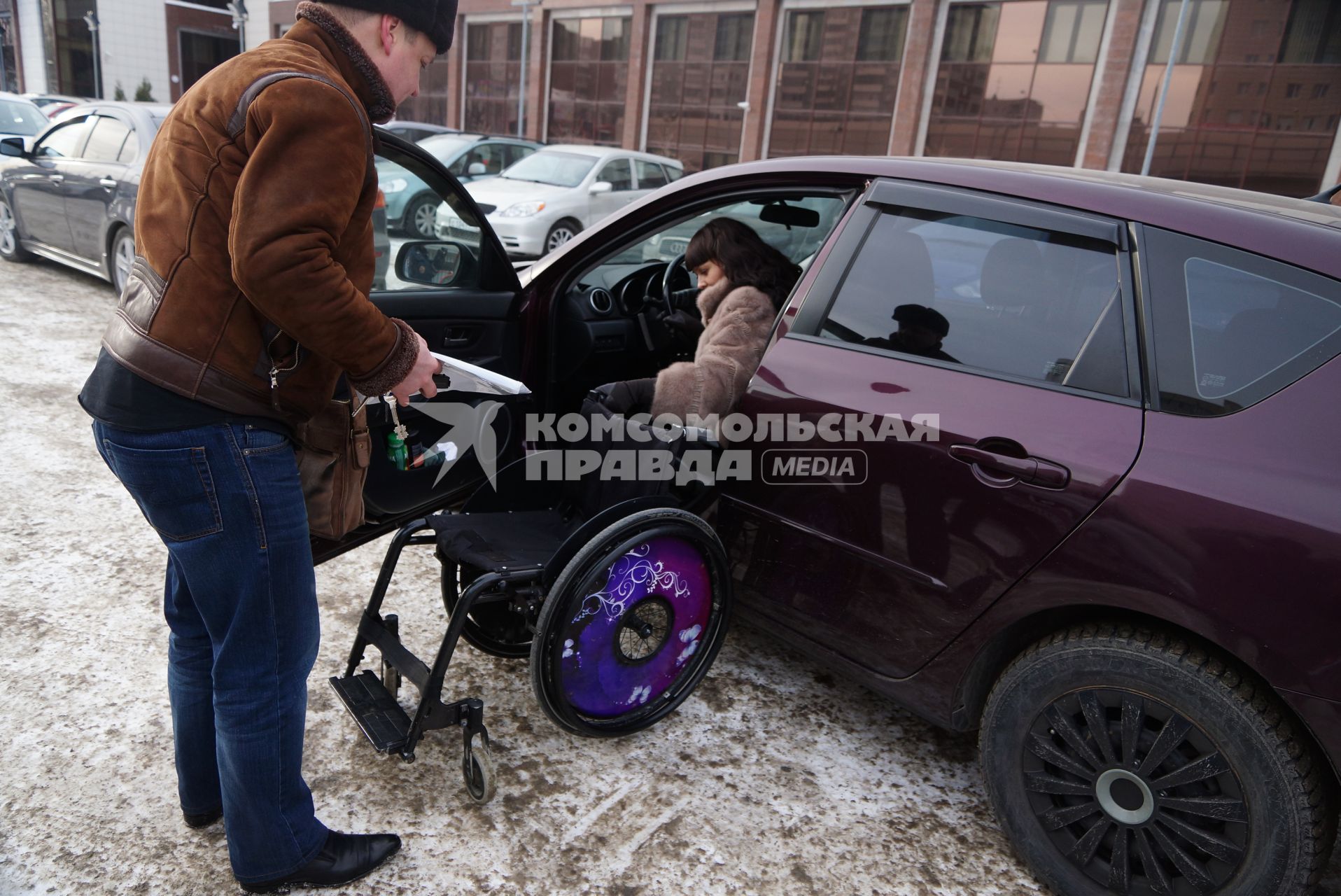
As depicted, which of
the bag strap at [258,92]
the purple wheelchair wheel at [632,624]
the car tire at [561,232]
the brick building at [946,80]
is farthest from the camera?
the brick building at [946,80]

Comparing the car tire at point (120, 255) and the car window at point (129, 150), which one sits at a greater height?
the car window at point (129, 150)

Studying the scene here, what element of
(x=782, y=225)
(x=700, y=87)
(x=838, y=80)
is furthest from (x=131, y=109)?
(x=700, y=87)

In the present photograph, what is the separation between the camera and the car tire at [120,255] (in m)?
6.81

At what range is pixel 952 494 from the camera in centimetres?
208

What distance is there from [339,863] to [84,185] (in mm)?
7210

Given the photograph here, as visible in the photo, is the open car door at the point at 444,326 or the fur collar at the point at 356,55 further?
the open car door at the point at 444,326

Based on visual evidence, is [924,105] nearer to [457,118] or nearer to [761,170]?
[457,118]

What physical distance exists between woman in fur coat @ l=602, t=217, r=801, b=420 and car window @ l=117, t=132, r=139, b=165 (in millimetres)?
5882

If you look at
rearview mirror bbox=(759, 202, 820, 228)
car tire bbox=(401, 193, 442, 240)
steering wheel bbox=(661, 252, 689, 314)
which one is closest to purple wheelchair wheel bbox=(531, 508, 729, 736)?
rearview mirror bbox=(759, 202, 820, 228)

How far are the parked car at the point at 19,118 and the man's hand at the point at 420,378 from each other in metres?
15.2

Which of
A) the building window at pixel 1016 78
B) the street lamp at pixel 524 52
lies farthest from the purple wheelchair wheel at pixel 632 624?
the street lamp at pixel 524 52

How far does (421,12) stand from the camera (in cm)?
155

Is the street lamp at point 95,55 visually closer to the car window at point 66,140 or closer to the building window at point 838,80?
the building window at point 838,80

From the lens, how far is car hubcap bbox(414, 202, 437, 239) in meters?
3.20
